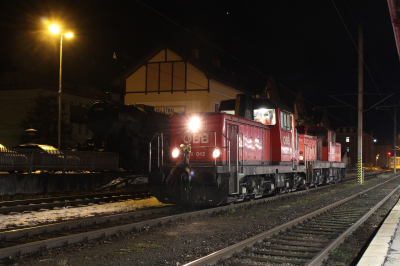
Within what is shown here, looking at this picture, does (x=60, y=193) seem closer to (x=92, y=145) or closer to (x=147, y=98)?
(x=92, y=145)

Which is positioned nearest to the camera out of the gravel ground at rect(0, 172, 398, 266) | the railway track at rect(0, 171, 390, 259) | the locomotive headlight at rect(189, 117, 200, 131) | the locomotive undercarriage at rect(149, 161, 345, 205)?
the gravel ground at rect(0, 172, 398, 266)

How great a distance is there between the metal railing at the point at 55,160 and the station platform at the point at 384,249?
1335 cm

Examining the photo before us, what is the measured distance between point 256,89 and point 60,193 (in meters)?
26.1

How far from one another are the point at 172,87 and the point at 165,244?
25.5 metres

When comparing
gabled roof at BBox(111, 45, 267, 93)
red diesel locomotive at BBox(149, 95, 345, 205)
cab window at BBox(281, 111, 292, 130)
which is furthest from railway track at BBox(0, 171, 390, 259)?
gabled roof at BBox(111, 45, 267, 93)

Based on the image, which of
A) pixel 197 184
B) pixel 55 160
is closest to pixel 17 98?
pixel 55 160

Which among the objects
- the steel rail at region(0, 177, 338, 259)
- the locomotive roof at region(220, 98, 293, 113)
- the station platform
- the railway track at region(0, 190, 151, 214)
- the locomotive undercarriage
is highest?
the locomotive roof at region(220, 98, 293, 113)

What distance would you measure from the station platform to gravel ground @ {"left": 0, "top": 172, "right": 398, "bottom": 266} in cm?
225

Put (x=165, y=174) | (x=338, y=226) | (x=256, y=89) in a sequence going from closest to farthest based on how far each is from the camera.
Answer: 1. (x=338, y=226)
2. (x=165, y=174)
3. (x=256, y=89)

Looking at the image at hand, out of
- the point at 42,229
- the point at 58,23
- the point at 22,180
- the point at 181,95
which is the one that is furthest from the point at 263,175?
the point at 181,95

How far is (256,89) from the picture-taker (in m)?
37.9

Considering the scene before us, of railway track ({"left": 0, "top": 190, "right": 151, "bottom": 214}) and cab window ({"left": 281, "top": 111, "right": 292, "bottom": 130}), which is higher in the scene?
cab window ({"left": 281, "top": 111, "right": 292, "bottom": 130})

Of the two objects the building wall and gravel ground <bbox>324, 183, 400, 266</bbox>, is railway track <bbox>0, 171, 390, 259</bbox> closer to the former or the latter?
gravel ground <bbox>324, 183, 400, 266</bbox>

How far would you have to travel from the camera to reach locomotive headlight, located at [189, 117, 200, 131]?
11.5 meters
